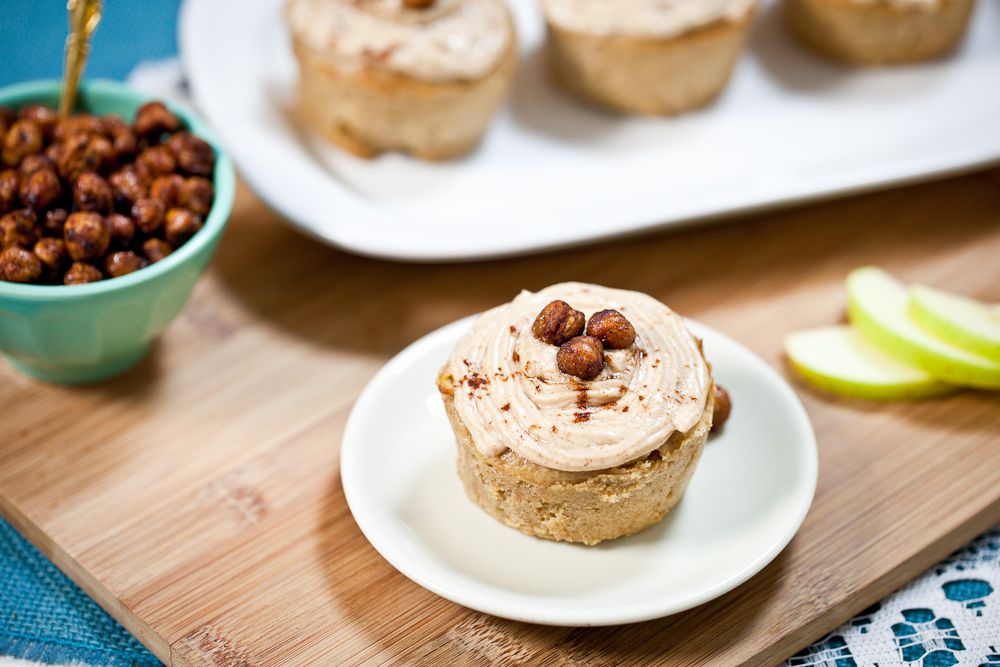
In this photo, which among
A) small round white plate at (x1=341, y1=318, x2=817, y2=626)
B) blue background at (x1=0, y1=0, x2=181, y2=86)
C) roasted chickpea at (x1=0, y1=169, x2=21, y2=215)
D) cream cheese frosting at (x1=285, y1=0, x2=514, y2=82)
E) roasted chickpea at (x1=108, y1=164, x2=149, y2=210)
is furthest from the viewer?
blue background at (x1=0, y1=0, x2=181, y2=86)

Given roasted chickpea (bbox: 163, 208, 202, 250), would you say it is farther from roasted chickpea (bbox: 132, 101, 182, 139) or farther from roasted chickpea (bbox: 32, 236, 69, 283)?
roasted chickpea (bbox: 132, 101, 182, 139)

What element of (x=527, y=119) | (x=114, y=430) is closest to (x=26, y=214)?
(x=114, y=430)

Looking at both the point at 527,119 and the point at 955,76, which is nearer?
the point at 527,119

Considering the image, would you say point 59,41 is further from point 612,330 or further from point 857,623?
point 857,623

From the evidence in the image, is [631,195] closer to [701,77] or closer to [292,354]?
[701,77]

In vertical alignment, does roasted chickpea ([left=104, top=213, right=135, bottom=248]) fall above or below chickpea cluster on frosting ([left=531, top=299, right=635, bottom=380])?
below

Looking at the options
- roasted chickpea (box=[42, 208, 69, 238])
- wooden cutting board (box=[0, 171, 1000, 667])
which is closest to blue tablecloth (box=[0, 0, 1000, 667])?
wooden cutting board (box=[0, 171, 1000, 667])
